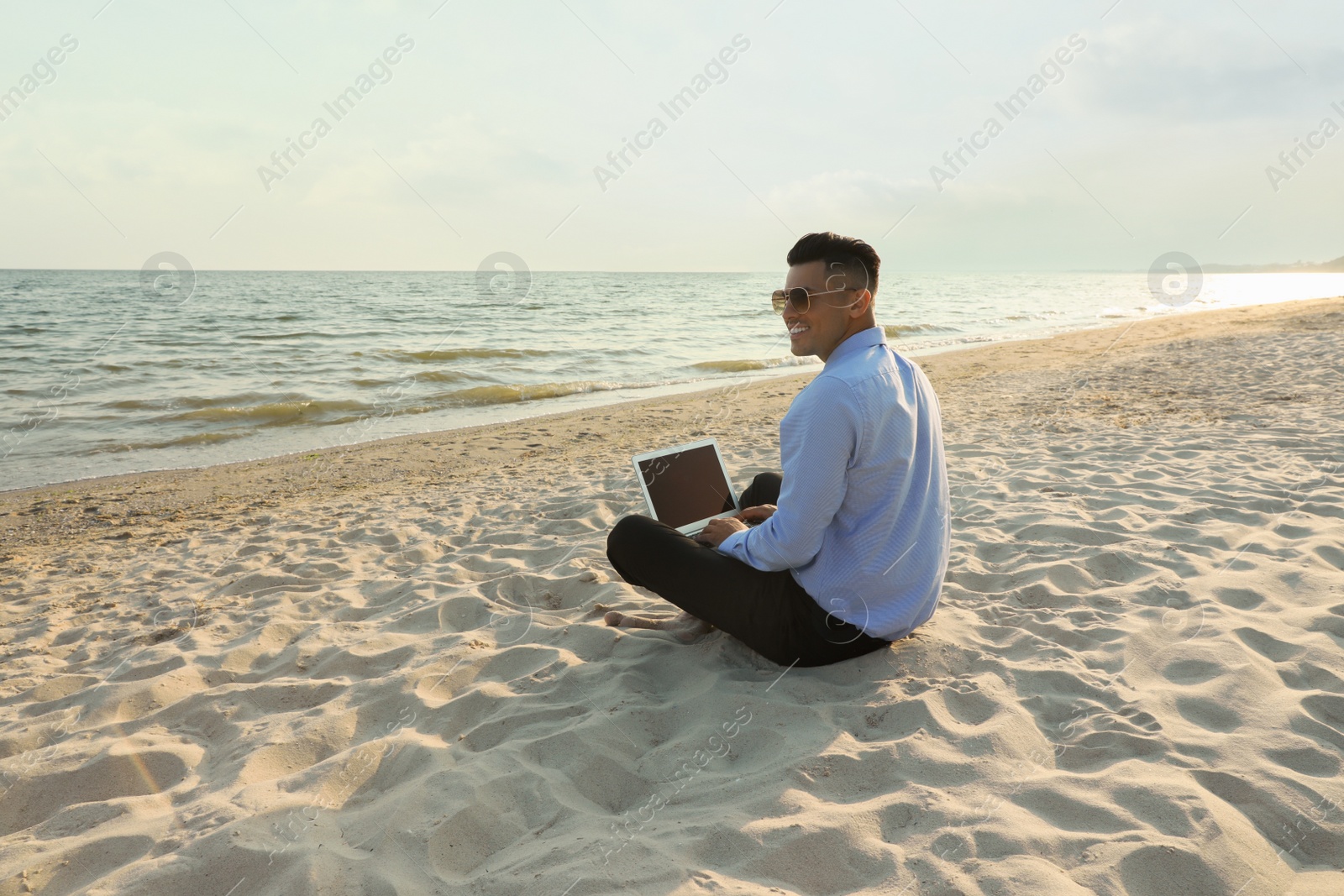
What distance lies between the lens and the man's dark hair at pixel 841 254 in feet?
7.88

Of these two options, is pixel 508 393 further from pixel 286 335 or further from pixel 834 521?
pixel 834 521

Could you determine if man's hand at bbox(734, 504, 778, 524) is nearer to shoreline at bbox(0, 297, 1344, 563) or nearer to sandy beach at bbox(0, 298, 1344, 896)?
sandy beach at bbox(0, 298, 1344, 896)

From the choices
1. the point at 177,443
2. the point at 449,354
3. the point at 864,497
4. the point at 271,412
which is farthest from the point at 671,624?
the point at 449,354

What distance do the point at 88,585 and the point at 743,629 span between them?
392 cm

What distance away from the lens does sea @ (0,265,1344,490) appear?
8.83 meters

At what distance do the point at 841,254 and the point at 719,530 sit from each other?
1.04 metres

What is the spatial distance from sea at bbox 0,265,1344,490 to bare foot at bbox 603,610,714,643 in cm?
644

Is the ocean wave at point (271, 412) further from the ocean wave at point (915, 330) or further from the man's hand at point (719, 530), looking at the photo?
the ocean wave at point (915, 330)

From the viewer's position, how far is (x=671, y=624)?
10.4 feet

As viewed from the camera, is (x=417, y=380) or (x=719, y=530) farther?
(x=417, y=380)

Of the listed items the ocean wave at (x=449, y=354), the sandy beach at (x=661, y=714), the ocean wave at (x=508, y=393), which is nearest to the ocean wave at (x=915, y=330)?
the ocean wave at (x=449, y=354)

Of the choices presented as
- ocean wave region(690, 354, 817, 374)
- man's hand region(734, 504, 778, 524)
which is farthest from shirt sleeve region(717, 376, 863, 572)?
ocean wave region(690, 354, 817, 374)

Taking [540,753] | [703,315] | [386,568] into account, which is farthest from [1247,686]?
[703,315]

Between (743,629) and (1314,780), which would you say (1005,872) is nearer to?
(1314,780)
